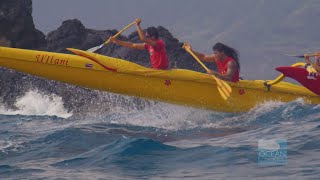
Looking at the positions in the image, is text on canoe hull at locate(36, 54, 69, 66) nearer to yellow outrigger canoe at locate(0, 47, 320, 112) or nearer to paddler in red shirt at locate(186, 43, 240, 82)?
yellow outrigger canoe at locate(0, 47, 320, 112)

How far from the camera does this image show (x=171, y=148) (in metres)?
6.61

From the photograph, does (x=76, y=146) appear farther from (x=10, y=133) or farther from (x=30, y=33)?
(x=30, y=33)

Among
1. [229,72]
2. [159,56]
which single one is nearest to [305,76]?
[229,72]

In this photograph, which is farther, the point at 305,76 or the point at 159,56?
the point at 159,56

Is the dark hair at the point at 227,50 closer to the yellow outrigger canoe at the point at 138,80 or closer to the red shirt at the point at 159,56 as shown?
the yellow outrigger canoe at the point at 138,80

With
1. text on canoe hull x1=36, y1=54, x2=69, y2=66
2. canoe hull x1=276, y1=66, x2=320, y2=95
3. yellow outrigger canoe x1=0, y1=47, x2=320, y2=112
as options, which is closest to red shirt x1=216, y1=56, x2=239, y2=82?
yellow outrigger canoe x1=0, y1=47, x2=320, y2=112

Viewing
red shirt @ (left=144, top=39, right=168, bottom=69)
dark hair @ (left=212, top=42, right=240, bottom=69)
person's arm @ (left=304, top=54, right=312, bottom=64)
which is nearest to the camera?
dark hair @ (left=212, top=42, right=240, bottom=69)

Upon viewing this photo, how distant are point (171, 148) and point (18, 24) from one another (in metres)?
19.1

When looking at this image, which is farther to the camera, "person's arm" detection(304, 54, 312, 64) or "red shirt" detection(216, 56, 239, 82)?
"person's arm" detection(304, 54, 312, 64)

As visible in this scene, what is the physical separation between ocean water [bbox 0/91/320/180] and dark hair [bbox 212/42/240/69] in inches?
48.2

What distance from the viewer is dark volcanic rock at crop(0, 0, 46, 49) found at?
931 inches

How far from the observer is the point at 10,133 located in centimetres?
879

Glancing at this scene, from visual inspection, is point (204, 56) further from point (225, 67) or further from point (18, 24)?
point (18, 24)

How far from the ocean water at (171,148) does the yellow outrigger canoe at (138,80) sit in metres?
0.51
